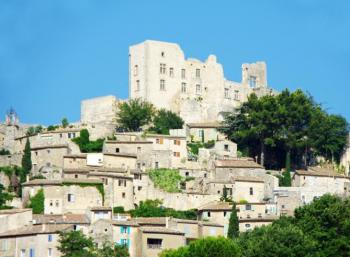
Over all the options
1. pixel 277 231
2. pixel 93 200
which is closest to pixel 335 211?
pixel 277 231

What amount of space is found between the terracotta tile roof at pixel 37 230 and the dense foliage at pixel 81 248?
1509mm

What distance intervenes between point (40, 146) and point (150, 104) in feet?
46.0

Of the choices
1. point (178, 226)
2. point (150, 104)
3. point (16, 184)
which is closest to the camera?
point (178, 226)

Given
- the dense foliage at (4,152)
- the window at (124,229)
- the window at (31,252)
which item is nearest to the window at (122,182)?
the window at (124,229)

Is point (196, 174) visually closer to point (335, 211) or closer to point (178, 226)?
point (178, 226)

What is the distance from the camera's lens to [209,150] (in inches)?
4035

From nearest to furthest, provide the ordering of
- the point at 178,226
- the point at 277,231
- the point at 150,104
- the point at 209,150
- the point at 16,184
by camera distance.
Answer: the point at 277,231 → the point at 178,226 → the point at 16,184 → the point at 209,150 → the point at 150,104

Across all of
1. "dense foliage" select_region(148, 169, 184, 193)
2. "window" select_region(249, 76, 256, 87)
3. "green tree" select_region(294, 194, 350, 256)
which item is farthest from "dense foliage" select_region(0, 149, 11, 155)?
"green tree" select_region(294, 194, 350, 256)

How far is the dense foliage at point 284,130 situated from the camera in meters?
105

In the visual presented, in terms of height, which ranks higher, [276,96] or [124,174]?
[276,96]

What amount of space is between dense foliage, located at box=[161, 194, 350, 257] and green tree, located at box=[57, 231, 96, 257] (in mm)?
4762

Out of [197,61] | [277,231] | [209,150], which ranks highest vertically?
[197,61]

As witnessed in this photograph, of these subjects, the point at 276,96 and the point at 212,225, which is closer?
the point at 212,225

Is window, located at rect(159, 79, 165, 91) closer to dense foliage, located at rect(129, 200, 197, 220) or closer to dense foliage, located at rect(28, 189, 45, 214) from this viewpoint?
dense foliage, located at rect(129, 200, 197, 220)
